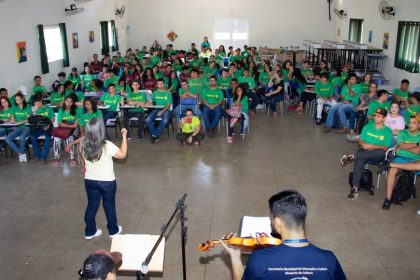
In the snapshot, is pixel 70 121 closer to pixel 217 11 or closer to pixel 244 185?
pixel 244 185

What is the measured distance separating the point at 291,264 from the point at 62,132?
237 inches

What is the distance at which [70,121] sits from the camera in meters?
7.48

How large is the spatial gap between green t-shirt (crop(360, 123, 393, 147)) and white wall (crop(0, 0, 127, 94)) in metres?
7.73

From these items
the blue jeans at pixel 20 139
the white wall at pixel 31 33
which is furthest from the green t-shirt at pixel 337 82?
the white wall at pixel 31 33

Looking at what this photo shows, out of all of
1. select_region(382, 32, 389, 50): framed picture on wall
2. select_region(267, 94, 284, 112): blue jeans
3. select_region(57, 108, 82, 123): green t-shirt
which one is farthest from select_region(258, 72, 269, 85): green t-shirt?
select_region(57, 108, 82, 123): green t-shirt

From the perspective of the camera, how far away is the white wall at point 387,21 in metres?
10.9

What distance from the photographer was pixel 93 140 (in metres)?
4.25

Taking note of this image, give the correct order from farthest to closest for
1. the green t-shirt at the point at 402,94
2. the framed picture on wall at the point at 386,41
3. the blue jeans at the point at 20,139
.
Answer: the framed picture on wall at the point at 386,41 → the green t-shirt at the point at 402,94 → the blue jeans at the point at 20,139

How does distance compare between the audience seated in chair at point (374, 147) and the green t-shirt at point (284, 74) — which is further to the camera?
the green t-shirt at point (284, 74)

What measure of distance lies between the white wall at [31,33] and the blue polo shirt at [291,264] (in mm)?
8921

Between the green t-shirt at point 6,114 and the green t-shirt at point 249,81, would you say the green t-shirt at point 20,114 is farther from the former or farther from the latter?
the green t-shirt at point 249,81

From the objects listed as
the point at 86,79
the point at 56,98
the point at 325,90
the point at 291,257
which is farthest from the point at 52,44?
the point at 291,257

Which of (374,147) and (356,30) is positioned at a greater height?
(356,30)

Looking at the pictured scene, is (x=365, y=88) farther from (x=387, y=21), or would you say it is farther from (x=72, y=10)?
(x=72, y=10)
